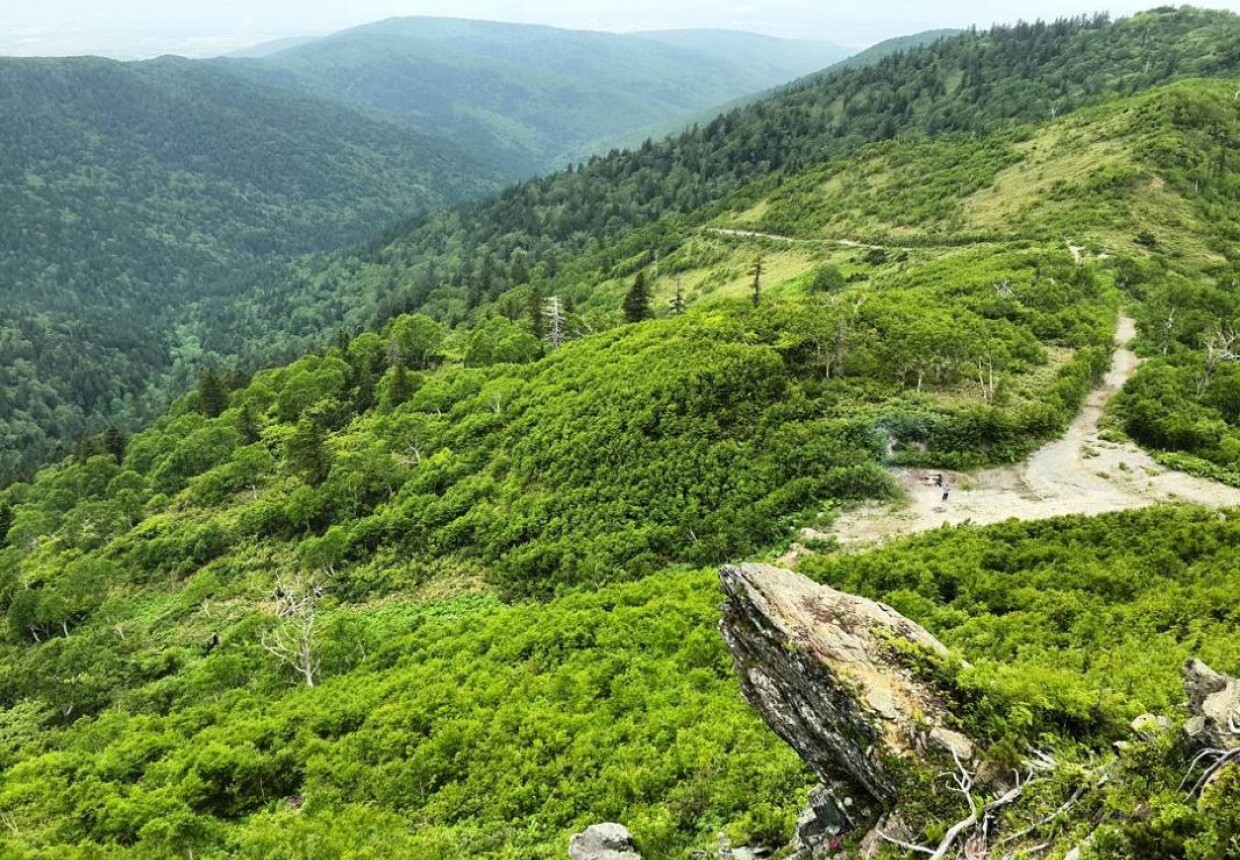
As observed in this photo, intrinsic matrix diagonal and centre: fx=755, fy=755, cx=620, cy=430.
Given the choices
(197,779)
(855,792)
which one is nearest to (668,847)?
(855,792)

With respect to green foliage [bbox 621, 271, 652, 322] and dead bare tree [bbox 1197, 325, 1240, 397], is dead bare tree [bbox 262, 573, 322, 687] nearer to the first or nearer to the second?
green foliage [bbox 621, 271, 652, 322]

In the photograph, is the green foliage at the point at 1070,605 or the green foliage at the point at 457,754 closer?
the green foliage at the point at 1070,605

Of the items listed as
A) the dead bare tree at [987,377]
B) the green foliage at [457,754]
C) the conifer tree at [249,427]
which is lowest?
the conifer tree at [249,427]

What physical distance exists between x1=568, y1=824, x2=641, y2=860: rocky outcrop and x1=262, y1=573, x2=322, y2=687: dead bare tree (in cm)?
2613

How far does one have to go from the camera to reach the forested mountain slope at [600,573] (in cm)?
2316

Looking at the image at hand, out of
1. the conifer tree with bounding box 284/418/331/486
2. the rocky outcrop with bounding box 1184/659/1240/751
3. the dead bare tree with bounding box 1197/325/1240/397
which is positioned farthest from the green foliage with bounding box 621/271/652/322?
the rocky outcrop with bounding box 1184/659/1240/751

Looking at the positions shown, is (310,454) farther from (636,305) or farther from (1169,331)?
(1169,331)

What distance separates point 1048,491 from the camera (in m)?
37.9

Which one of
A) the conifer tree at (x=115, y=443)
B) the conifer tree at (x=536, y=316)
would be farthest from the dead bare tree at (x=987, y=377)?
the conifer tree at (x=115, y=443)

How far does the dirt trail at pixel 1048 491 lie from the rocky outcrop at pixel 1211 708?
951 inches

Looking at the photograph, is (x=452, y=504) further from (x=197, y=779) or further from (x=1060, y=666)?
(x=1060, y=666)

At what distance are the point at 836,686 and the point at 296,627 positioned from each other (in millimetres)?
42640

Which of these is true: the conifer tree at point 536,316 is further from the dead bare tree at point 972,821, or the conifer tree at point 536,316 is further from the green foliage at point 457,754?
the dead bare tree at point 972,821

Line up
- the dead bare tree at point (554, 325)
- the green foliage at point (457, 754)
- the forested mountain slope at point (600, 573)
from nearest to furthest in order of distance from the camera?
1. the forested mountain slope at point (600, 573)
2. the green foliage at point (457, 754)
3. the dead bare tree at point (554, 325)
